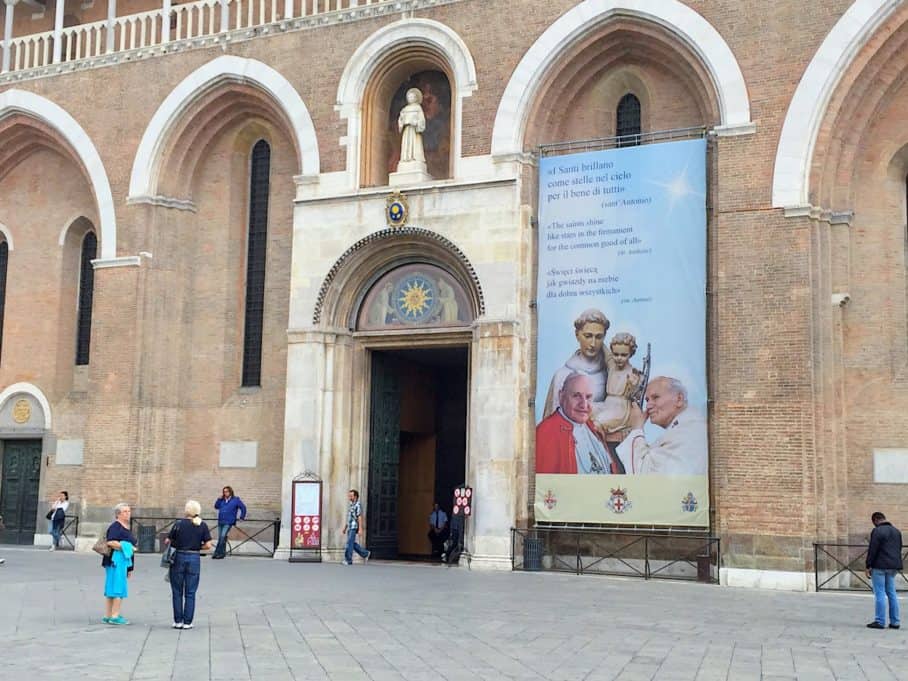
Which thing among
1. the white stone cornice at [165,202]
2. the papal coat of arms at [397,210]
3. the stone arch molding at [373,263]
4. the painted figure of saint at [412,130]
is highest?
the painted figure of saint at [412,130]

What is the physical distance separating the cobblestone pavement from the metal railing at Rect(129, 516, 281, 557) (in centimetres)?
530

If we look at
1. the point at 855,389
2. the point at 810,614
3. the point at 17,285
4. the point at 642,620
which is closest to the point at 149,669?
the point at 642,620

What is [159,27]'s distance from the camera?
1032 inches

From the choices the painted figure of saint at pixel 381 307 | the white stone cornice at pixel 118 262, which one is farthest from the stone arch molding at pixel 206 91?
the painted figure of saint at pixel 381 307

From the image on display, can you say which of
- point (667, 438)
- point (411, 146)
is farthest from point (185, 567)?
point (411, 146)

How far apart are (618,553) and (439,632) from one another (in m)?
8.88

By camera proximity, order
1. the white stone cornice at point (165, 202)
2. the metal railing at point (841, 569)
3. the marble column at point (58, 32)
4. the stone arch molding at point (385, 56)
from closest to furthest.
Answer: the metal railing at point (841, 569)
the stone arch molding at point (385, 56)
the white stone cornice at point (165, 202)
the marble column at point (58, 32)

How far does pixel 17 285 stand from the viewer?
28516mm

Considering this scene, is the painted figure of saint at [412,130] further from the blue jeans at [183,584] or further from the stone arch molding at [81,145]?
the blue jeans at [183,584]

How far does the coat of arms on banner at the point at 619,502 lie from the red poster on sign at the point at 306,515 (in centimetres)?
550

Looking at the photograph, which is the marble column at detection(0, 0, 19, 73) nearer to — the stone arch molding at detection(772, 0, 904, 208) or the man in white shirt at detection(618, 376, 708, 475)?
the man in white shirt at detection(618, 376, 708, 475)

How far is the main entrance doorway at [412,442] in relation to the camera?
24.1 m

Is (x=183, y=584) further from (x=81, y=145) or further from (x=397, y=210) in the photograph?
(x=81, y=145)

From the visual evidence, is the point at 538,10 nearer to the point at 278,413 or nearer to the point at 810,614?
the point at 278,413
